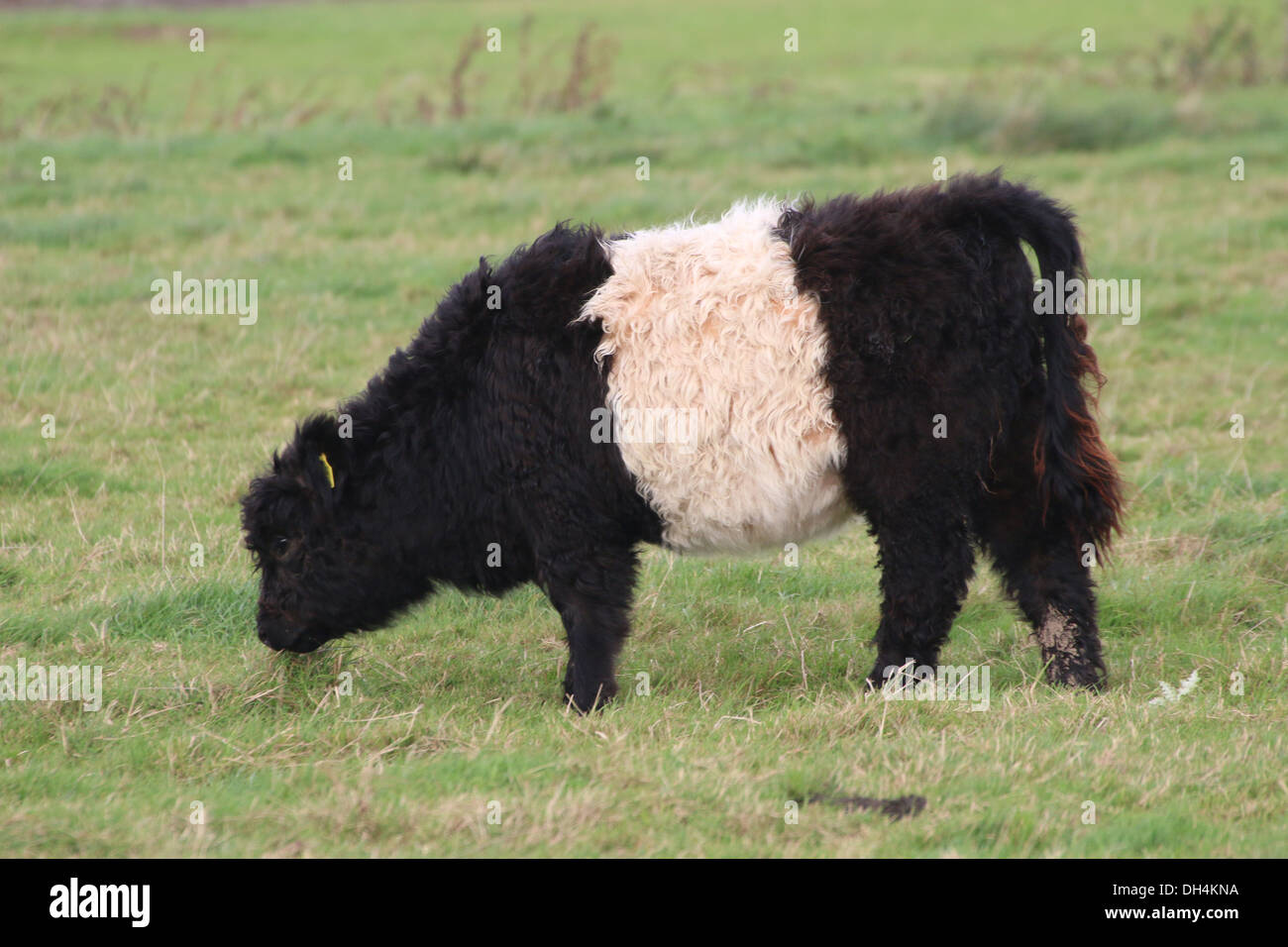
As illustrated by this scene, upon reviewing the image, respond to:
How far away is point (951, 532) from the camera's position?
19.4ft

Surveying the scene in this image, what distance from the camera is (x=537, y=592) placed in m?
7.55

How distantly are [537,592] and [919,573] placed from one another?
2368mm

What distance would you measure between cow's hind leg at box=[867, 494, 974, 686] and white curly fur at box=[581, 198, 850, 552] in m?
0.30

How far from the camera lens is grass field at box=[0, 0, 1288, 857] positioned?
193 inches

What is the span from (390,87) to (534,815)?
75.9 feet

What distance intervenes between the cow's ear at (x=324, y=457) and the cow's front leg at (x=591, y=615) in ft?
3.27

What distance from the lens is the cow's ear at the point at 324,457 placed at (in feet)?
20.2
